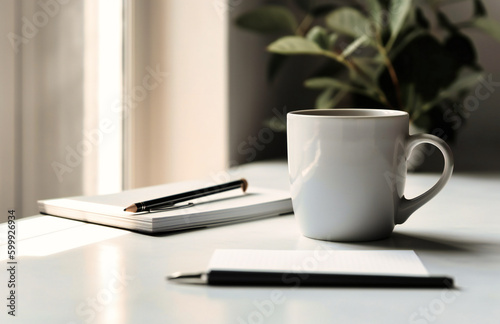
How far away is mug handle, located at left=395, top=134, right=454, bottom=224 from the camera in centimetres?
65

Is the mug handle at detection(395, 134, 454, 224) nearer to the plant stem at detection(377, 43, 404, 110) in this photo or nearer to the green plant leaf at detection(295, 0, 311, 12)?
the plant stem at detection(377, 43, 404, 110)

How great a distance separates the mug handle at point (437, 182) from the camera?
645mm

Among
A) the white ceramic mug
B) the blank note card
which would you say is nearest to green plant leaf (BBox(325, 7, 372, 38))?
the white ceramic mug

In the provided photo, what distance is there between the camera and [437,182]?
0.66m

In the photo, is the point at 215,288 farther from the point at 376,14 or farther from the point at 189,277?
the point at 376,14

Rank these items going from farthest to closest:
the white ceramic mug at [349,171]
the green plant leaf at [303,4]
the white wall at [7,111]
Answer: the green plant leaf at [303,4] → the white wall at [7,111] → the white ceramic mug at [349,171]

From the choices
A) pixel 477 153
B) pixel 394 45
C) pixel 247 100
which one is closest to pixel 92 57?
pixel 247 100

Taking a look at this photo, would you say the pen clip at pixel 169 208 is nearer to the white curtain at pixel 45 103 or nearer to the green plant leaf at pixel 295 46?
the white curtain at pixel 45 103

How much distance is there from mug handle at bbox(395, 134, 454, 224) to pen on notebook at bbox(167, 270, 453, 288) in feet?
0.53

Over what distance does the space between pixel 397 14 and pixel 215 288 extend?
0.75 m

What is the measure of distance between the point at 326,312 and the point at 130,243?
26 centimetres

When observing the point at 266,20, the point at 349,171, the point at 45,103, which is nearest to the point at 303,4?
the point at 266,20

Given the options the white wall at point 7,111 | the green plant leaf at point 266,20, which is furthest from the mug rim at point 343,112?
the green plant leaf at point 266,20

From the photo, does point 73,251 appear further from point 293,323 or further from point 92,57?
point 92,57
